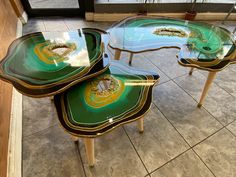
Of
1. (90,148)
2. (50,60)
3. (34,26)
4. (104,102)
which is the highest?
(50,60)

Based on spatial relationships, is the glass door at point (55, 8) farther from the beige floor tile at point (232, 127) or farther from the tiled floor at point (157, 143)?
the beige floor tile at point (232, 127)

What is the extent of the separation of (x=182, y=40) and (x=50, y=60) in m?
1.11

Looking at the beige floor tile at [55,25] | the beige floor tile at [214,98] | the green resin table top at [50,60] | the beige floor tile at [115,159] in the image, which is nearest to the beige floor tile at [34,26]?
the beige floor tile at [55,25]

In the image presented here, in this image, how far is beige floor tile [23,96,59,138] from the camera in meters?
1.33

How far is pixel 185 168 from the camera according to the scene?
3.70ft

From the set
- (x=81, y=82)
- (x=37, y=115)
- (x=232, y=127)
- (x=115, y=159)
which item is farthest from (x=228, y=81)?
(x=37, y=115)

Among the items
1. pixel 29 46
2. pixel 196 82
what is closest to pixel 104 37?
pixel 29 46

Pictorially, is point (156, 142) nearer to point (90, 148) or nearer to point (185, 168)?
point (185, 168)

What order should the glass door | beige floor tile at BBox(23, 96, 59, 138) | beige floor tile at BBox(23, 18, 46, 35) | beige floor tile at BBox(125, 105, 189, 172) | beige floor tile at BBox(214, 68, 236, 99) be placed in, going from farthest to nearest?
the glass door
beige floor tile at BBox(23, 18, 46, 35)
beige floor tile at BBox(214, 68, 236, 99)
beige floor tile at BBox(23, 96, 59, 138)
beige floor tile at BBox(125, 105, 189, 172)

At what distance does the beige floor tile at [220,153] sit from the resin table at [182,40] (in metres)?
0.35

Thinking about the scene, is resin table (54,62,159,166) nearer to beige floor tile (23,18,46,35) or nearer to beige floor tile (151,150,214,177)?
beige floor tile (151,150,214,177)

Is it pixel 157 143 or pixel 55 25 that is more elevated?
pixel 55 25

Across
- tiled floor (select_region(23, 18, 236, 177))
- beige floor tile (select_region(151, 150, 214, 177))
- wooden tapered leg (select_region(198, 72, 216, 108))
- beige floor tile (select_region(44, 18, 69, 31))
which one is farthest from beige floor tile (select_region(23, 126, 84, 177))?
beige floor tile (select_region(44, 18, 69, 31))

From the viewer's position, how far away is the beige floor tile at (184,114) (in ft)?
4.39
